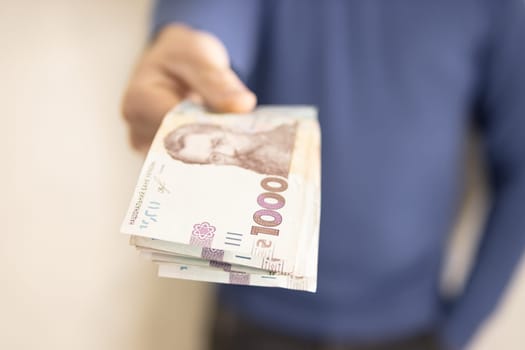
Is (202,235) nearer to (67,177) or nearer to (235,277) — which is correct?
(235,277)

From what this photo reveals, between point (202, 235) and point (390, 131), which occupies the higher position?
point (390, 131)

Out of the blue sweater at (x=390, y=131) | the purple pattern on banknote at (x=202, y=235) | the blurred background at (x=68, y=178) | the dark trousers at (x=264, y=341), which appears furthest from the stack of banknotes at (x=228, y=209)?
the dark trousers at (x=264, y=341)

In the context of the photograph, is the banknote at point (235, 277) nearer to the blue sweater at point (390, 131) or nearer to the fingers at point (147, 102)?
the fingers at point (147, 102)

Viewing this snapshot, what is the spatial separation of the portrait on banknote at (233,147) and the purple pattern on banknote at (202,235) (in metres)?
0.06

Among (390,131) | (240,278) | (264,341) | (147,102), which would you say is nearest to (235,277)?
(240,278)

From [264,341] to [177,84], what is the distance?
1.73ft

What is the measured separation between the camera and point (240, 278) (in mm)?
312

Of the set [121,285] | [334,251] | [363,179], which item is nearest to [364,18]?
[363,179]

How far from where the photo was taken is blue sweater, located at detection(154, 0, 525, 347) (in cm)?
68

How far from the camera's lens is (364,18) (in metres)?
0.67

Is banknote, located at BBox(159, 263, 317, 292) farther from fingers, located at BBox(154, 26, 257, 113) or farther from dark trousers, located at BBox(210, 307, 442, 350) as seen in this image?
dark trousers, located at BBox(210, 307, 442, 350)

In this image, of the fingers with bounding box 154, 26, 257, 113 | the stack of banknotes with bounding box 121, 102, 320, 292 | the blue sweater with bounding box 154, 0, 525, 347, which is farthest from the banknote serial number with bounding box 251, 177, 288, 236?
the blue sweater with bounding box 154, 0, 525, 347

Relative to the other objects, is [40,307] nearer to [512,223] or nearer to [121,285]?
[121,285]

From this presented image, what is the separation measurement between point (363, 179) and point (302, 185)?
A: 15.7 inches
